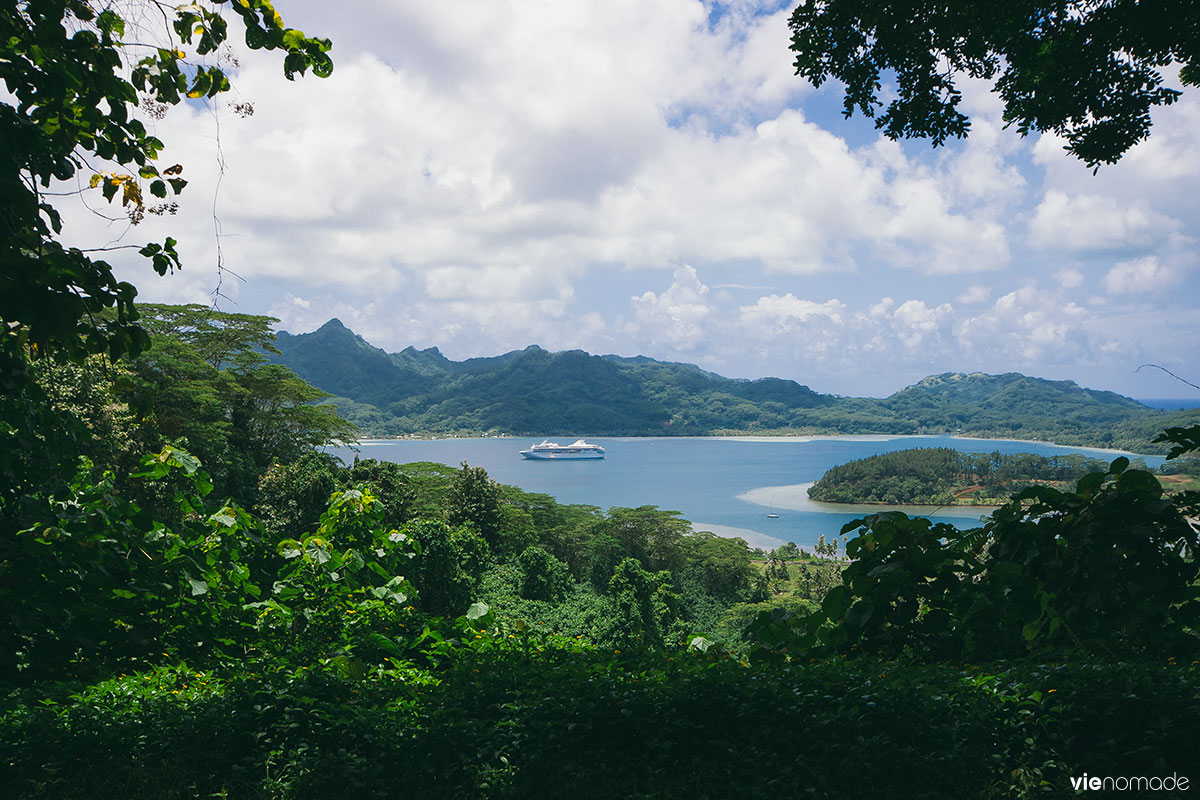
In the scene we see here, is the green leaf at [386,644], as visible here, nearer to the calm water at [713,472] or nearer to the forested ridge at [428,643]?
the forested ridge at [428,643]

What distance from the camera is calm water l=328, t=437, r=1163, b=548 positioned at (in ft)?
181

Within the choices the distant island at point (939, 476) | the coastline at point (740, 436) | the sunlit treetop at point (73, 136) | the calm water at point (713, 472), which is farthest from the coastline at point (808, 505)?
the sunlit treetop at point (73, 136)

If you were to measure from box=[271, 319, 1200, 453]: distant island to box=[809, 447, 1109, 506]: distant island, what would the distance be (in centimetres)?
5150

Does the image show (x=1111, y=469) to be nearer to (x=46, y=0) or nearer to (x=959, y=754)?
(x=959, y=754)

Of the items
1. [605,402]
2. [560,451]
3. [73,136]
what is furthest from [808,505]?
[605,402]

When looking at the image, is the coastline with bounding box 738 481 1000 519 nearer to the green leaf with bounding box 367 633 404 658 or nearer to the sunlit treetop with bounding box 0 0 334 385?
the green leaf with bounding box 367 633 404 658

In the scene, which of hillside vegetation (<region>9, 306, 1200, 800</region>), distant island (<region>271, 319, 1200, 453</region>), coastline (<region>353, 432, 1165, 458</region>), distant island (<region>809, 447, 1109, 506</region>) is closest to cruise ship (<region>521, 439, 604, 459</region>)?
coastline (<region>353, 432, 1165, 458</region>)

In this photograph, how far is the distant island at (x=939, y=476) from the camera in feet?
157

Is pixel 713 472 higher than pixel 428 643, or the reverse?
pixel 428 643

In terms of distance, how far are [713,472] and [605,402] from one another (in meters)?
54.3

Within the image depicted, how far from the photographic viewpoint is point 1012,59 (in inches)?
121

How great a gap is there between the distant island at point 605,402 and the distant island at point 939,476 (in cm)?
5150

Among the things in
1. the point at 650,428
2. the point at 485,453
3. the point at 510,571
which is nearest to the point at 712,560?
the point at 510,571

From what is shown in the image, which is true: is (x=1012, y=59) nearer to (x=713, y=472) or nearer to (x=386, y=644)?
(x=386, y=644)
